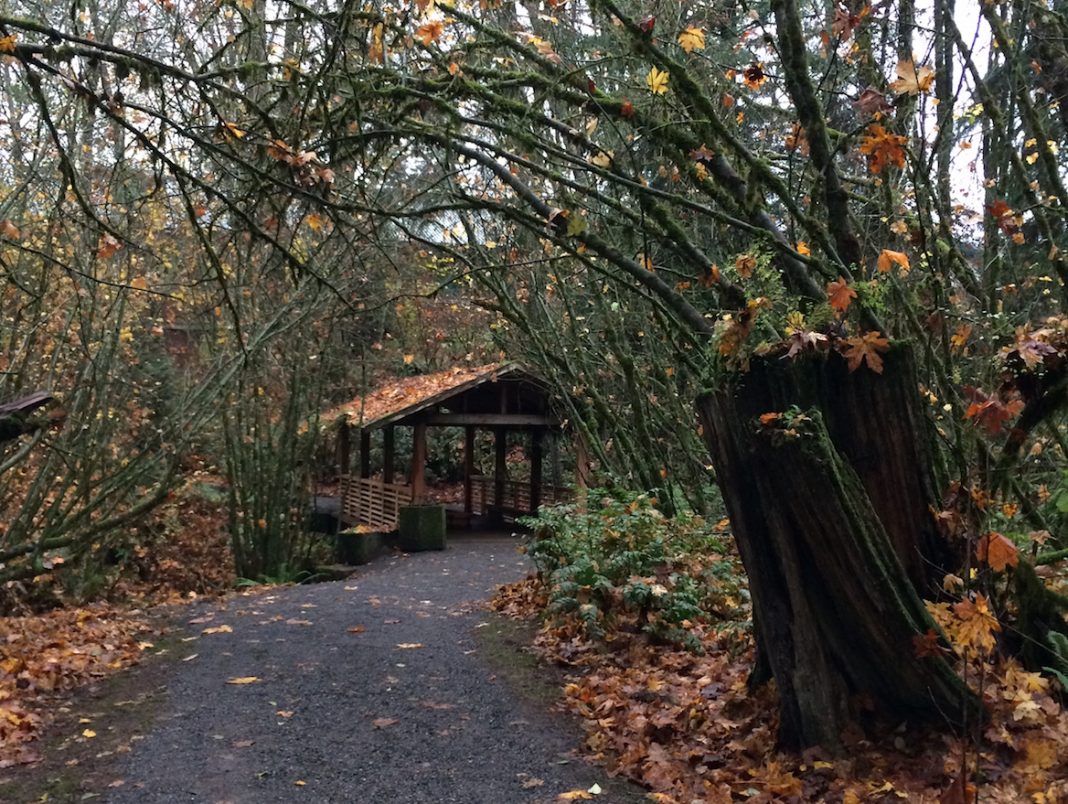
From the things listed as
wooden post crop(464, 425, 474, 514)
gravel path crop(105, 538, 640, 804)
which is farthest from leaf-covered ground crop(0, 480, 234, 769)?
wooden post crop(464, 425, 474, 514)

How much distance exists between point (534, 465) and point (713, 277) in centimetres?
1735

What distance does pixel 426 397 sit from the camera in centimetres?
1950

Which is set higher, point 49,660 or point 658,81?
point 658,81

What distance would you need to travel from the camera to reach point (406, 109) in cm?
706

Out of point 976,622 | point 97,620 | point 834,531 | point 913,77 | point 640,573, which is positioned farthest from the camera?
point 97,620

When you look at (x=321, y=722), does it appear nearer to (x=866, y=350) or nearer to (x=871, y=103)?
(x=866, y=350)

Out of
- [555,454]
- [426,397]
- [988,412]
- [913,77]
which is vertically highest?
[913,77]

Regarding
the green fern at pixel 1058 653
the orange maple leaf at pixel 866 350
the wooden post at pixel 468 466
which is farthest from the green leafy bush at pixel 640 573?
the wooden post at pixel 468 466

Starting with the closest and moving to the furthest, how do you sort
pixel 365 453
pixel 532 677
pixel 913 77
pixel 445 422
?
1. pixel 913 77
2. pixel 532 677
3. pixel 445 422
4. pixel 365 453

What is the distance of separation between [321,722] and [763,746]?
297 cm

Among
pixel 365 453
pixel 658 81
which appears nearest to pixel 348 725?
pixel 658 81

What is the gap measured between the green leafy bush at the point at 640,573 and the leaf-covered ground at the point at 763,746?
1.94 feet

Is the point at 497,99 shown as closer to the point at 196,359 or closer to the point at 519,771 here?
the point at 519,771

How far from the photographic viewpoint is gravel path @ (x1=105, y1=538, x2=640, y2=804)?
4.92 meters
